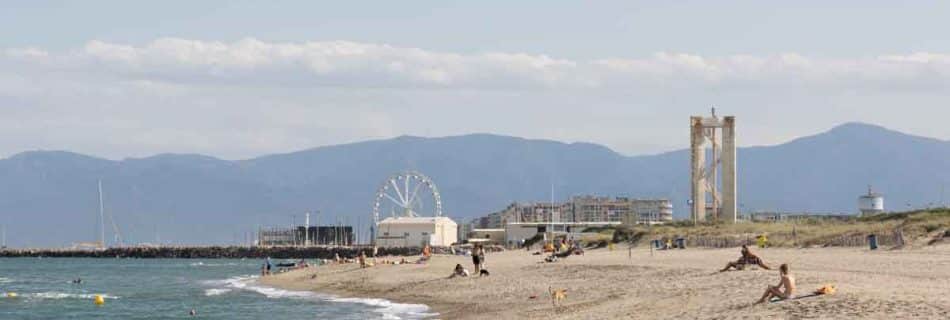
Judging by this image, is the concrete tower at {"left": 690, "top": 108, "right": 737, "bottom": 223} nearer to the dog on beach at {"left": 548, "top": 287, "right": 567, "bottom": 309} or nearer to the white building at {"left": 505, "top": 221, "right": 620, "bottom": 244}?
the white building at {"left": 505, "top": 221, "right": 620, "bottom": 244}

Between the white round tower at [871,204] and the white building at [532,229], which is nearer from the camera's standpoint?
the white round tower at [871,204]

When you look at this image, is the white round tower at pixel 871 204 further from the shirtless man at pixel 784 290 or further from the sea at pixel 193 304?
the shirtless man at pixel 784 290

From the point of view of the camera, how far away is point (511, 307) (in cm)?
3531

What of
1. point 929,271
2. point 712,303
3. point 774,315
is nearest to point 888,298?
point 774,315

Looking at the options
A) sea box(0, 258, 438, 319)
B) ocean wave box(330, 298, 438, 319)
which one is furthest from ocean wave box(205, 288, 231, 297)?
ocean wave box(330, 298, 438, 319)

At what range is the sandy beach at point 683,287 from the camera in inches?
949

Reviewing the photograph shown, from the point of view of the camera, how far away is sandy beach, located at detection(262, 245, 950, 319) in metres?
24.1

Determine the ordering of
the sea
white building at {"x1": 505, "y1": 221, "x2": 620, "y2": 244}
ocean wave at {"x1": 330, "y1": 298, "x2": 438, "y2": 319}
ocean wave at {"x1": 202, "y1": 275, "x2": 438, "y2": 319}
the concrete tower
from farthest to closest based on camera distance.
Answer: white building at {"x1": 505, "y1": 221, "x2": 620, "y2": 244}
the concrete tower
the sea
ocean wave at {"x1": 202, "y1": 275, "x2": 438, "y2": 319}
ocean wave at {"x1": 330, "y1": 298, "x2": 438, "y2": 319}

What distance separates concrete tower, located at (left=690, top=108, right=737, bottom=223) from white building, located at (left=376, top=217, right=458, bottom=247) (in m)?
51.7

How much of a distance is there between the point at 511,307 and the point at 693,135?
168 feet

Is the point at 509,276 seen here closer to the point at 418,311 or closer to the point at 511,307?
the point at 418,311

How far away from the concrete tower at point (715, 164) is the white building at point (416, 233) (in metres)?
51.7

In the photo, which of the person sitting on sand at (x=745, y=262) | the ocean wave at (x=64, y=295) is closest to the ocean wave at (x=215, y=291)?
the ocean wave at (x=64, y=295)

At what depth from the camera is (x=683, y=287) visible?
3256cm
